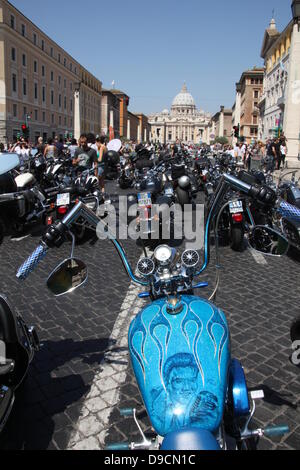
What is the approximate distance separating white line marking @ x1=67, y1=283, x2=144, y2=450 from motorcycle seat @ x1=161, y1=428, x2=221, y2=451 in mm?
1203

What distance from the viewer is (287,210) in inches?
97.2

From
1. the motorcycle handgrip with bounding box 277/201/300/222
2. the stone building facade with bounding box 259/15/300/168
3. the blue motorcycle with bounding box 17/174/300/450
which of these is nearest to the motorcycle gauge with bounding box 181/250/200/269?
the blue motorcycle with bounding box 17/174/300/450

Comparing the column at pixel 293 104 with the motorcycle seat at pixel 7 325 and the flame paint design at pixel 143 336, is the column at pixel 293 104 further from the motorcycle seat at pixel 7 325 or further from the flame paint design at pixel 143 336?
the flame paint design at pixel 143 336

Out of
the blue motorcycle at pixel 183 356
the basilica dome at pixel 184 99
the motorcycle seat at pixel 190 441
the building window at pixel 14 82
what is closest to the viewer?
the motorcycle seat at pixel 190 441

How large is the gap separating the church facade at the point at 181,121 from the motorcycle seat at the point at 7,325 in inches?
7261

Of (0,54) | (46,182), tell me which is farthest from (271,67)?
(46,182)

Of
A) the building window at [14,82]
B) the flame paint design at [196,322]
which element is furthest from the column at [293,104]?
the building window at [14,82]

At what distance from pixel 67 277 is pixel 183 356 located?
32.0 inches

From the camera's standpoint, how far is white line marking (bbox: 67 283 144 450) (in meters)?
2.46

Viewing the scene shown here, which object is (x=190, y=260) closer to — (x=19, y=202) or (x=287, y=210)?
(x=287, y=210)

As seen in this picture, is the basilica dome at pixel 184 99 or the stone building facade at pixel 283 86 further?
the basilica dome at pixel 184 99

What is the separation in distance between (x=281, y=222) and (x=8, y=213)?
17.6ft

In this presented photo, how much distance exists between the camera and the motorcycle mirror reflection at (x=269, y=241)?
226cm

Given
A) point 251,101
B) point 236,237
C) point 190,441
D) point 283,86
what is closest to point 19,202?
point 236,237
